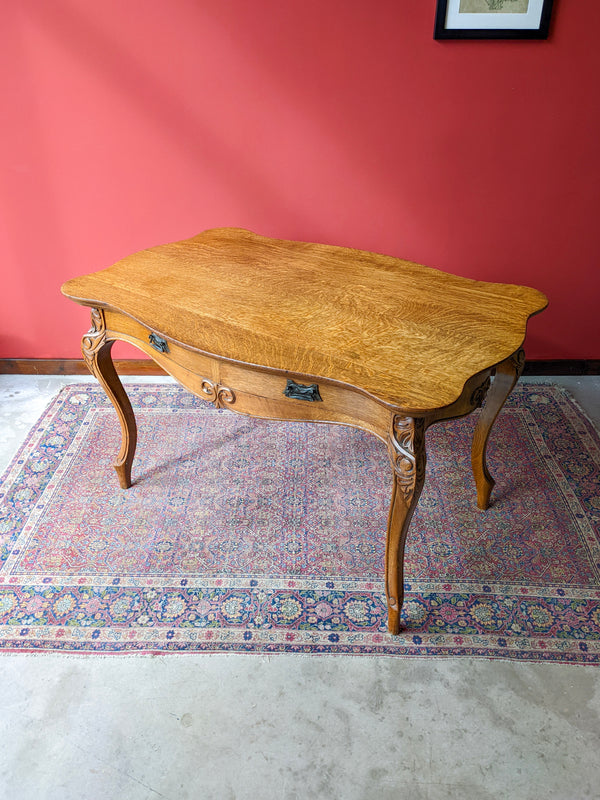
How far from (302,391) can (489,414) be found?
2.69 ft

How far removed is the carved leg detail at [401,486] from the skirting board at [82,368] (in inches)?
70.5

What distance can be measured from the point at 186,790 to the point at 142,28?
275 cm

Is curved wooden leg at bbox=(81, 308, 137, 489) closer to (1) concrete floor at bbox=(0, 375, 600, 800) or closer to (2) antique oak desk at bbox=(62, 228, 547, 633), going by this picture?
(2) antique oak desk at bbox=(62, 228, 547, 633)

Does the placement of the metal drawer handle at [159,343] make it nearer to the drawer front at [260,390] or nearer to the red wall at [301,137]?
the drawer front at [260,390]

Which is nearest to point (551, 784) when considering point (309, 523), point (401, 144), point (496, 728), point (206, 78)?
point (496, 728)

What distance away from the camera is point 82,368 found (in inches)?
130

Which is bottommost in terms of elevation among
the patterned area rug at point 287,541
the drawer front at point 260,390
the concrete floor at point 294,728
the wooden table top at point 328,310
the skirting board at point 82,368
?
the concrete floor at point 294,728

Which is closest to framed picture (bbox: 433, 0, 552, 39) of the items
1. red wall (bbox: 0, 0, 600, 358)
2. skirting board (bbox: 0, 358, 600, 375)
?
red wall (bbox: 0, 0, 600, 358)

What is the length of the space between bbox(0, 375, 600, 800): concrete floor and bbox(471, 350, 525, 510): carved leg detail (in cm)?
69

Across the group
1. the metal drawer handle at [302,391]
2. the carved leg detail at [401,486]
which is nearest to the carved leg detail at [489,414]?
the carved leg detail at [401,486]

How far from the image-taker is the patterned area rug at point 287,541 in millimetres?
1942

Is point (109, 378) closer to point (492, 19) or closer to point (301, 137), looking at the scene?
point (301, 137)

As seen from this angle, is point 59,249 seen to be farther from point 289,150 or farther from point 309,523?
point 309,523

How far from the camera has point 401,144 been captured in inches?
107
